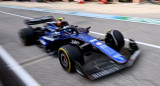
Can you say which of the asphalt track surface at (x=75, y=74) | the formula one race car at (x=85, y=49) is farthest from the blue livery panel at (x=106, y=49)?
the asphalt track surface at (x=75, y=74)

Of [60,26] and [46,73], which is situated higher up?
[60,26]

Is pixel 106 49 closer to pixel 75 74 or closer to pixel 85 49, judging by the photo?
pixel 85 49

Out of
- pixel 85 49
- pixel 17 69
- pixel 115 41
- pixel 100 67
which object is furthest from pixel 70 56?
pixel 17 69

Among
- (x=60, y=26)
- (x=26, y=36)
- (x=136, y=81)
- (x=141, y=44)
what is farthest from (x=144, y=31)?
(x=26, y=36)

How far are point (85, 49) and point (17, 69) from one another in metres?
1.80

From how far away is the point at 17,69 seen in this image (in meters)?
4.34

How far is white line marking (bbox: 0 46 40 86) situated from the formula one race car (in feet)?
2.57

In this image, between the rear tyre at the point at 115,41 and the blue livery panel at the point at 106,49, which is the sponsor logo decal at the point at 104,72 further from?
the rear tyre at the point at 115,41

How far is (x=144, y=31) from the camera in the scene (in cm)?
739

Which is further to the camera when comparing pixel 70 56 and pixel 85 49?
pixel 85 49

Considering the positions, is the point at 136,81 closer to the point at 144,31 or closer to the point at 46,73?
the point at 46,73

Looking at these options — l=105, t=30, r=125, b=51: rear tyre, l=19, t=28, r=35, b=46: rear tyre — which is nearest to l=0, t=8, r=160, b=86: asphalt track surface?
l=19, t=28, r=35, b=46: rear tyre

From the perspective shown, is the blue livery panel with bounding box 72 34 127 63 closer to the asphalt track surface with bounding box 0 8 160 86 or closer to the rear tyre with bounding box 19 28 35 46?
the asphalt track surface with bounding box 0 8 160 86

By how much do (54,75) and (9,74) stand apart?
1087mm
